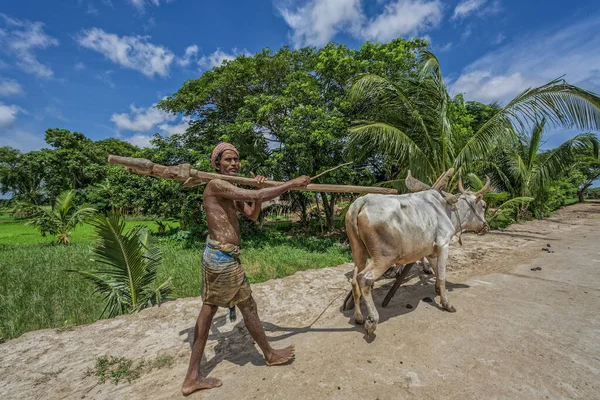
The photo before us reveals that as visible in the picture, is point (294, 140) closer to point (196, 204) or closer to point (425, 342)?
point (196, 204)

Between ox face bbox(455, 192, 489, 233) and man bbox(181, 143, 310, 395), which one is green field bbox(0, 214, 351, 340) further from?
ox face bbox(455, 192, 489, 233)

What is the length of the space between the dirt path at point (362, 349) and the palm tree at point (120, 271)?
1.11 ft

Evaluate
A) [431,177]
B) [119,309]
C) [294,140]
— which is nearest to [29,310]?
[119,309]

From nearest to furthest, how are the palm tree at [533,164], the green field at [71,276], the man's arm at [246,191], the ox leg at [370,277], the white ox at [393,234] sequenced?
the man's arm at [246,191], the ox leg at [370,277], the white ox at [393,234], the green field at [71,276], the palm tree at [533,164]

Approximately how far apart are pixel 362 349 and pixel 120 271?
365 cm

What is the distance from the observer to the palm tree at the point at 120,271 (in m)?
3.94

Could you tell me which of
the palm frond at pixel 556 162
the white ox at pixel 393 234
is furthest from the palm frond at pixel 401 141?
the palm frond at pixel 556 162

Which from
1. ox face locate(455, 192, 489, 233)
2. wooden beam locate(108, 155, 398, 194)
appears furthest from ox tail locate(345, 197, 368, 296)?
ox face locate(455, 192, 489, 233)

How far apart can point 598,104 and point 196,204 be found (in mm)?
Answer: 12509

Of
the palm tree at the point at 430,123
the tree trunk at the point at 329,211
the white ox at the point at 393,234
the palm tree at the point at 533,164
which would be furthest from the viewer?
the palm tree at the point at 533,164

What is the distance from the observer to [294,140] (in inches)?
364

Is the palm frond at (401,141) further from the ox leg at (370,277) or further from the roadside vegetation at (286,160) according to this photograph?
the ox leg at (370,277)

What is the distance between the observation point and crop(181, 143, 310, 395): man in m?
2.47

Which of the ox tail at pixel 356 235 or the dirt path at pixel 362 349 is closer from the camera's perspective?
the dirt path at pixel 362 349
